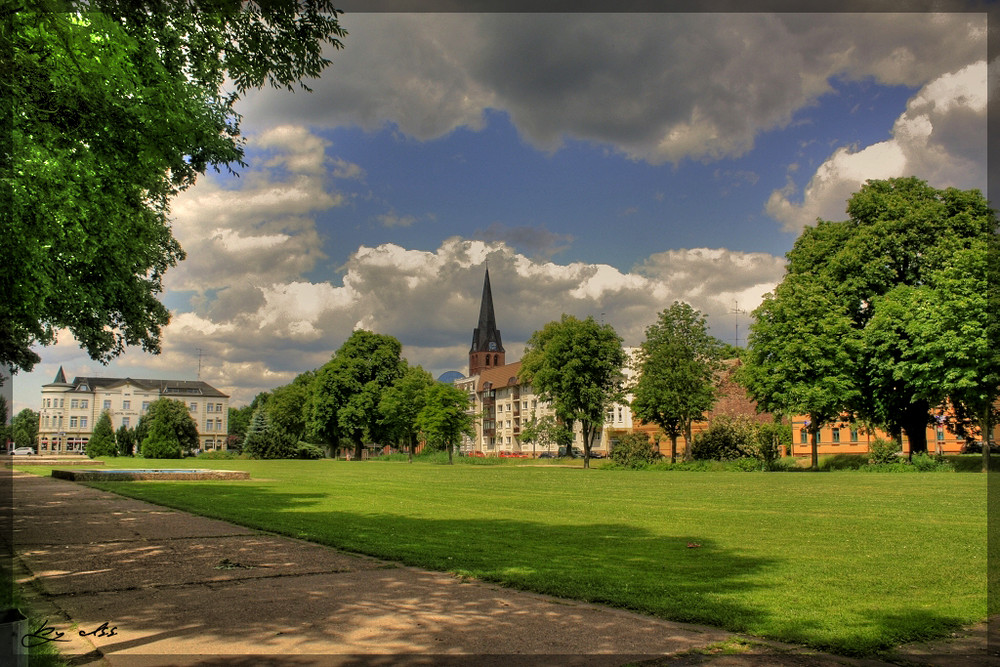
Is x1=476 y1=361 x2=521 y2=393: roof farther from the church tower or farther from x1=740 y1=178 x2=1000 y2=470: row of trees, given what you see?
x1=740 y1=178 x2=1000 y2=470: row of trees

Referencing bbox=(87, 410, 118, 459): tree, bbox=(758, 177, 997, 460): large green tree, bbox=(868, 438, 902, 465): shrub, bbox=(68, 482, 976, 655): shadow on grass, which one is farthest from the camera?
bbox=(87, 410, 118, 459): tree

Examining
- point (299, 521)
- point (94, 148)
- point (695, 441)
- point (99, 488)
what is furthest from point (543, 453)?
point (94, 148)

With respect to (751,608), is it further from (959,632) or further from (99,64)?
(99,64)

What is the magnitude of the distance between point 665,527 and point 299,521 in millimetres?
6940

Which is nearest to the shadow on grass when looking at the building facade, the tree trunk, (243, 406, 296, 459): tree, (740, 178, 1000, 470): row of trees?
(740, 178, 1000, 470): row of trees

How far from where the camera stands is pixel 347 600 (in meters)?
7.13

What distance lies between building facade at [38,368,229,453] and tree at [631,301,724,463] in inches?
3703

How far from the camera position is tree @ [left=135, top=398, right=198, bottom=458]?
7375cm

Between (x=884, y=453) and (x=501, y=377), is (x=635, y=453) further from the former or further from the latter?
(x=501, y=377)

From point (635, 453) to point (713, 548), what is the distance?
42642 millimetres

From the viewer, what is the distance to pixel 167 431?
74000 mm

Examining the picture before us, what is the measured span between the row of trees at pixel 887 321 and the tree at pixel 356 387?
4817cm

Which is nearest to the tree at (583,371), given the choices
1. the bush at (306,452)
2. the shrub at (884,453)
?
the shrub at (884,453)
